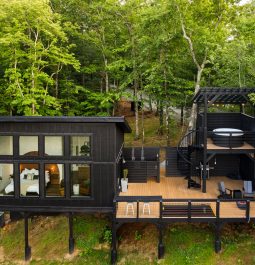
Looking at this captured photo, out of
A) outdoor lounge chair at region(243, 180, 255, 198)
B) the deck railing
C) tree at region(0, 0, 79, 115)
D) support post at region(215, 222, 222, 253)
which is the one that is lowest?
support post at region(215, 222, 222, 253)

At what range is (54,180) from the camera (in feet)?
40.8

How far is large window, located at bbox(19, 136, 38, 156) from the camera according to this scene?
12367 millimetres

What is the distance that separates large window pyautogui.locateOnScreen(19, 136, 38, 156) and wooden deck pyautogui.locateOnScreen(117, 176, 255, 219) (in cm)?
434

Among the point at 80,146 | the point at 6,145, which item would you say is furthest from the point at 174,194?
the point at 6,145

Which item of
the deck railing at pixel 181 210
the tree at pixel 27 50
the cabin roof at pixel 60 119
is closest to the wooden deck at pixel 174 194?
the deck railing at pixel 181 210

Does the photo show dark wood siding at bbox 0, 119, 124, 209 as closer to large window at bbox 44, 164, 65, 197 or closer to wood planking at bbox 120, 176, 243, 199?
large window at bbox 44, 164, 65, 197

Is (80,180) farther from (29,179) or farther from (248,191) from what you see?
(248,191)

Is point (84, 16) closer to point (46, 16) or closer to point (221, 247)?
point (46, 16)

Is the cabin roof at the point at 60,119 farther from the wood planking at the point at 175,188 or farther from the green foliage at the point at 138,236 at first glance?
the green foliage at the point at 138,236

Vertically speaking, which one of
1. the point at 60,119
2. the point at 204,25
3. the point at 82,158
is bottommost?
the point at 82,158

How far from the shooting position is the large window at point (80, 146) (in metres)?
12.3

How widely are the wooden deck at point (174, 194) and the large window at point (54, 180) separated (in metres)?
2.61

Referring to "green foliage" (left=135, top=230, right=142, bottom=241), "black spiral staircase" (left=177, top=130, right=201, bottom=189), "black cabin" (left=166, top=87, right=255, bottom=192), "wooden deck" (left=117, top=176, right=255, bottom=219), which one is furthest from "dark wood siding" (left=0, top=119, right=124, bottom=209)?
"black spiral staircase" (left=177, top=130, right=201, bottom=189)

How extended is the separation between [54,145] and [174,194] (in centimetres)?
608
